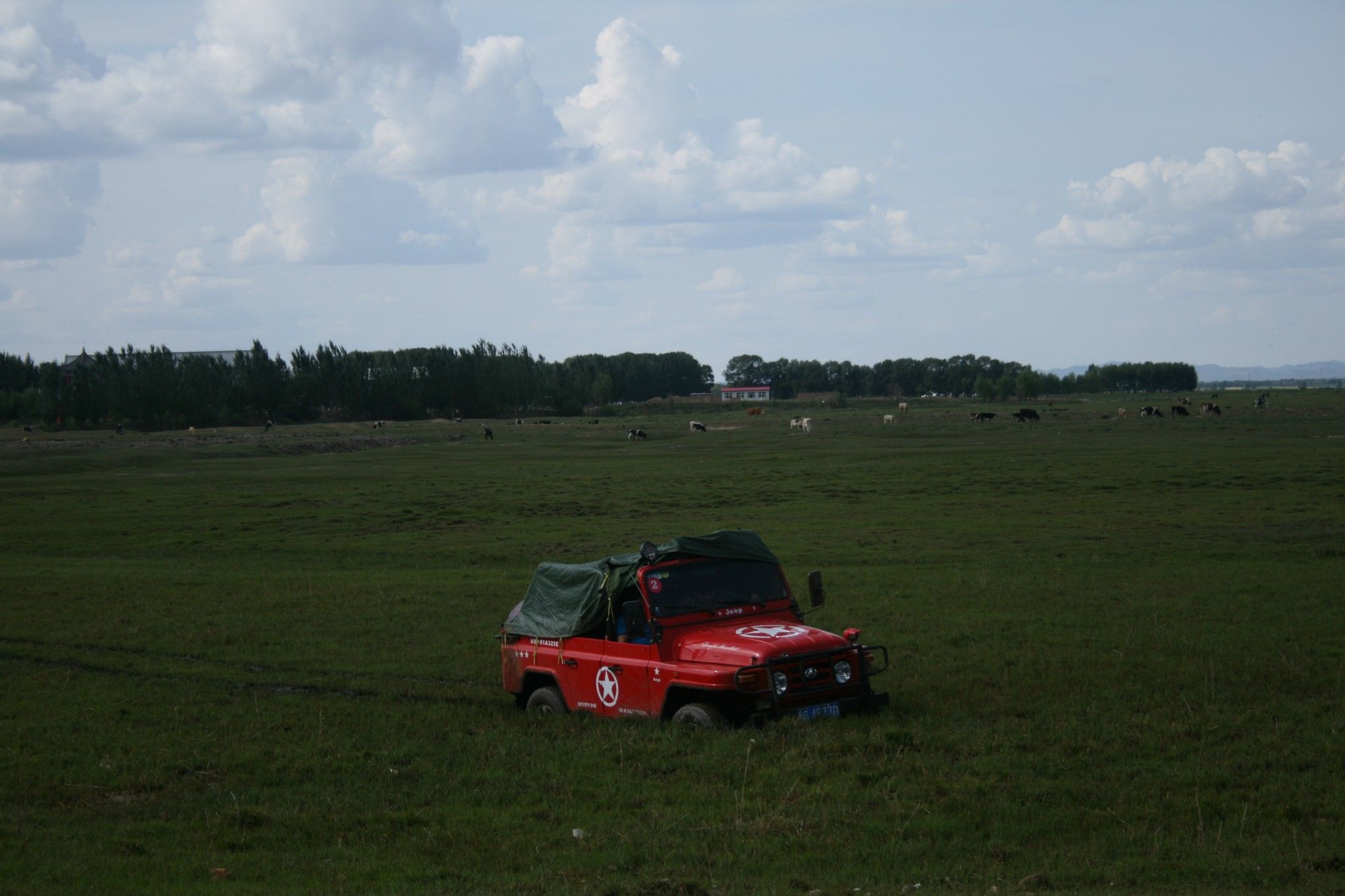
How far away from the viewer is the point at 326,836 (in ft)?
37.3

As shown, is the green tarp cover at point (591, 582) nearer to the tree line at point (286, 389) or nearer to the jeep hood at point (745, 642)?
the jeep hood at point (745, 642)

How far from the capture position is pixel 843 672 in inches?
565

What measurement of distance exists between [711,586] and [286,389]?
150 metres

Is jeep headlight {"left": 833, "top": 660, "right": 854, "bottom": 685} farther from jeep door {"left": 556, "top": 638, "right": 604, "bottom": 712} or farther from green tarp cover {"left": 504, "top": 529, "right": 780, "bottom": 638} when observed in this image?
jeep door {"left": 556, "top": 638, "right": 604, "bottom": 712}

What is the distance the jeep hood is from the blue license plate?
65 centimetres

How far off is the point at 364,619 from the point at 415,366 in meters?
151

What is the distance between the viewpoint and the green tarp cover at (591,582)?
50.3 feet

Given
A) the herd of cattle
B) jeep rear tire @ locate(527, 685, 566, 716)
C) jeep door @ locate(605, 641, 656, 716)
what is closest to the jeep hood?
jeep door @ locate(605, 641, 656, 716)

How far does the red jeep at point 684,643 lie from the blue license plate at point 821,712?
Answer: 0.04 feet

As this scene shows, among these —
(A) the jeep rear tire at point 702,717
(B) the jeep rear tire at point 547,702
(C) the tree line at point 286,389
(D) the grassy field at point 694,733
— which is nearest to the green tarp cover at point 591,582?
(B) the jeep rear tire at point 547,702

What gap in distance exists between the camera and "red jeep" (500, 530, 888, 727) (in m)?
13.9

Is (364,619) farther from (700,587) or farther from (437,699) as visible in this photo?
(700,587)

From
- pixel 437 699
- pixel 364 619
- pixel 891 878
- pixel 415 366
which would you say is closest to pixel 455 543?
pixel 364 619

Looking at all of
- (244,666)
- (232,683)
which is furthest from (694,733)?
(244,666)
